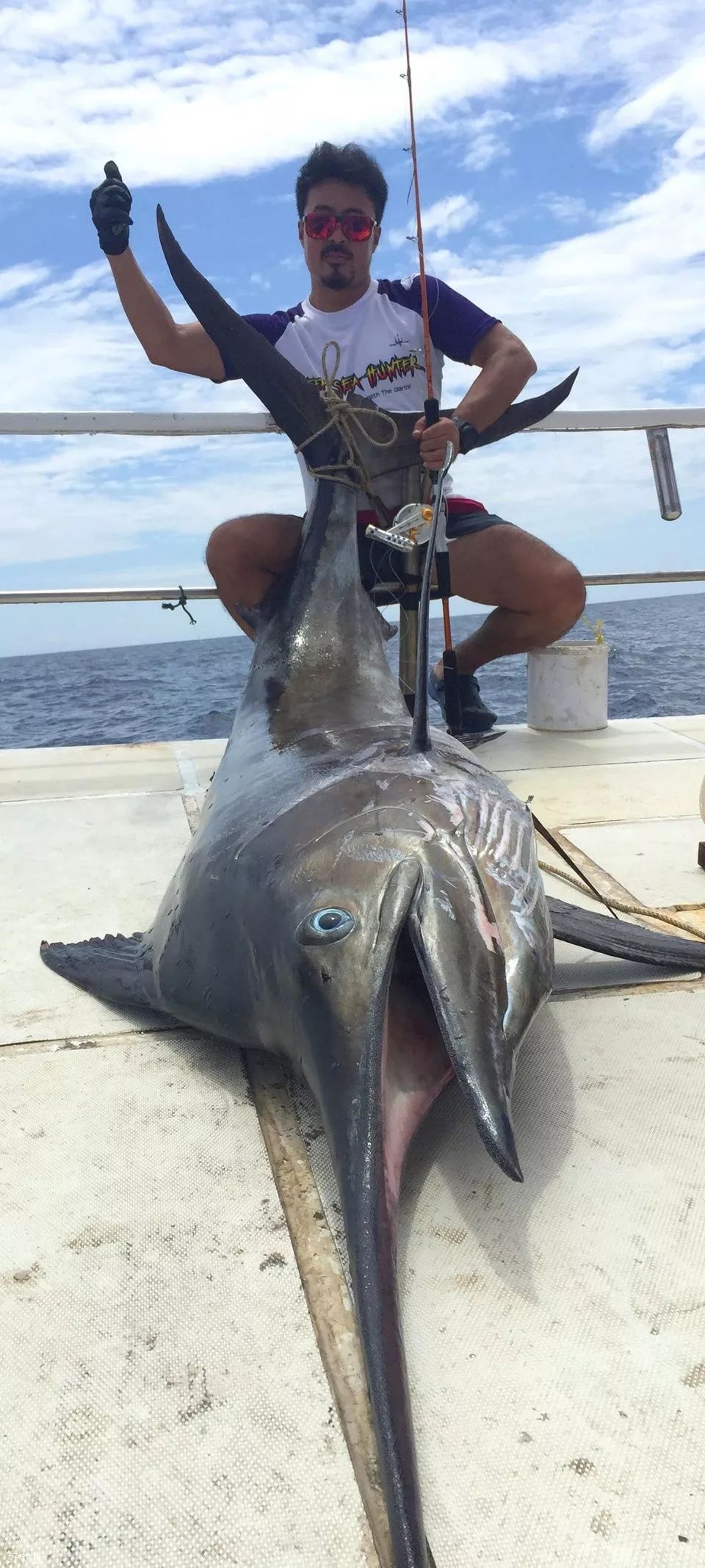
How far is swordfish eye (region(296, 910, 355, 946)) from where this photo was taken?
46.3 inches

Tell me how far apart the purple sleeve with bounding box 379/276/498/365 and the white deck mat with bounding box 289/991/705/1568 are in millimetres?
2863

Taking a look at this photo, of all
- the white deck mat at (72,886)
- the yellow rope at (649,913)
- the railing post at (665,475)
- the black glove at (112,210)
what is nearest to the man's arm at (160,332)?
the black glove at (112,210)

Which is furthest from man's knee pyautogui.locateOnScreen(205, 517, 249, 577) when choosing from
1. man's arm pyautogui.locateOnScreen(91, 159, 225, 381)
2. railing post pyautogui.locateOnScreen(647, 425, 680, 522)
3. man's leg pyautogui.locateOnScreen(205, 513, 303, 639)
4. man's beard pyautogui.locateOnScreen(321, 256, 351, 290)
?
railing post pyautogui.locateOnScreen(647, 425, 680, 522)

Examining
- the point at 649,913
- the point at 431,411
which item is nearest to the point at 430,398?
the point at 431,411

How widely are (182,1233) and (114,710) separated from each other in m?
15.3

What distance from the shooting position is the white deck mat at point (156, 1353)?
768mm

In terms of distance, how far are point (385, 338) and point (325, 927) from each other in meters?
2.89

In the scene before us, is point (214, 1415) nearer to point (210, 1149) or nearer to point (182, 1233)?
point (182, 1233)

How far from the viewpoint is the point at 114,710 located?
15.8 metres

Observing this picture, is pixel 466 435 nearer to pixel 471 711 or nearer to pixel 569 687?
pixel 471 711

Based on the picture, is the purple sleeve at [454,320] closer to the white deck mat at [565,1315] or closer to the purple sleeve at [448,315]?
the purple sleeve at [448,315]

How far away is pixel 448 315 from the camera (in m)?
3.47

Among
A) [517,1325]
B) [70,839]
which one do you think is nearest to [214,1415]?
[517,1325]

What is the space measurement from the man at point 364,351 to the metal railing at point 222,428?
0.25m
